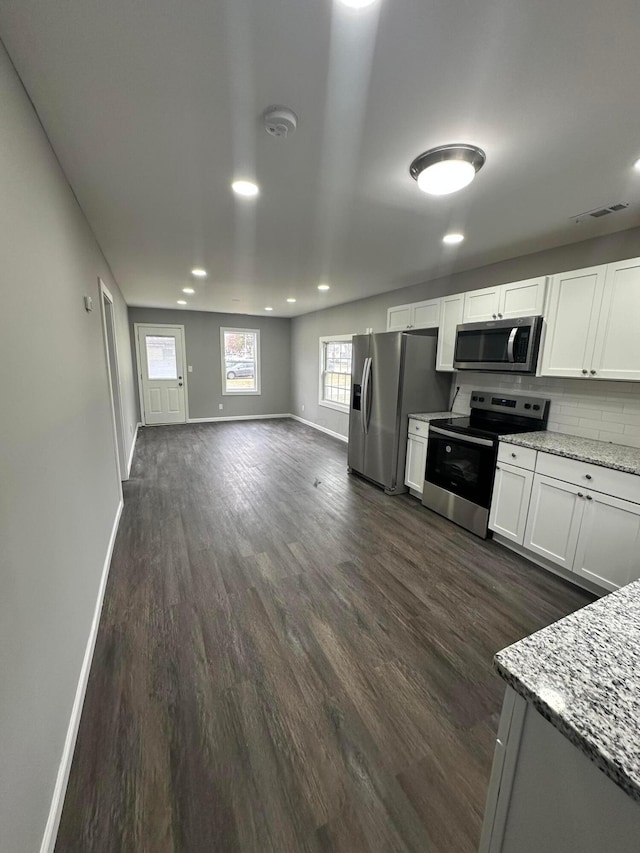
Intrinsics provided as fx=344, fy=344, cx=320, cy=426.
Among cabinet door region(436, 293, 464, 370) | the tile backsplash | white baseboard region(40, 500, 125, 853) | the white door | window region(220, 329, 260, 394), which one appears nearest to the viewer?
white baseboard region(40, 500, 125, 853)

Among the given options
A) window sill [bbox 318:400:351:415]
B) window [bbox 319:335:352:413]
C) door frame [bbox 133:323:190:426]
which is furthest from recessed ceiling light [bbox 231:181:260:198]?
door frame [bbox 133:323:190:426]

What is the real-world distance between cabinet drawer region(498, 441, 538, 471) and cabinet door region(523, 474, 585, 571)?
4.3 inches

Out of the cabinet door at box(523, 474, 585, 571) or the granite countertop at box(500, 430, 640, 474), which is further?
the cabinet door at box(523, 474, 585, 571)

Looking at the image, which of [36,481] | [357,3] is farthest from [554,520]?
[36,481]

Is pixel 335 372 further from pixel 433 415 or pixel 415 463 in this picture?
pixel 415 463

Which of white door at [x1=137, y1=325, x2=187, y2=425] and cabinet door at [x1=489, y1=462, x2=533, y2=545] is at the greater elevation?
white door at [x1=137, y1=325, x2=187, y2=425]

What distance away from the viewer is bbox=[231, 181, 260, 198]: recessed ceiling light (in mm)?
2016

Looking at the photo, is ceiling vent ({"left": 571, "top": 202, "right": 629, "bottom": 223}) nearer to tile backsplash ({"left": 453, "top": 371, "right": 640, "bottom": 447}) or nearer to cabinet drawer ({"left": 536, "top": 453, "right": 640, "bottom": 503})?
tile backsplash ({"left": 453, "top": 371, "right": 640, "bottom": 447})

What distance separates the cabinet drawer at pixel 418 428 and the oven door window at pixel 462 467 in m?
0.13

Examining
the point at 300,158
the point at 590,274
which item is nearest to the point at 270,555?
the point at 300,158

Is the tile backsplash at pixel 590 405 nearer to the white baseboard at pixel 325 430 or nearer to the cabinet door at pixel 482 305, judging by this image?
the cabinet door at pixel 482 305

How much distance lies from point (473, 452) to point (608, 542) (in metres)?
1.11

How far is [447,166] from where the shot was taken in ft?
5.69

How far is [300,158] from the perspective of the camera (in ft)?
5.78
